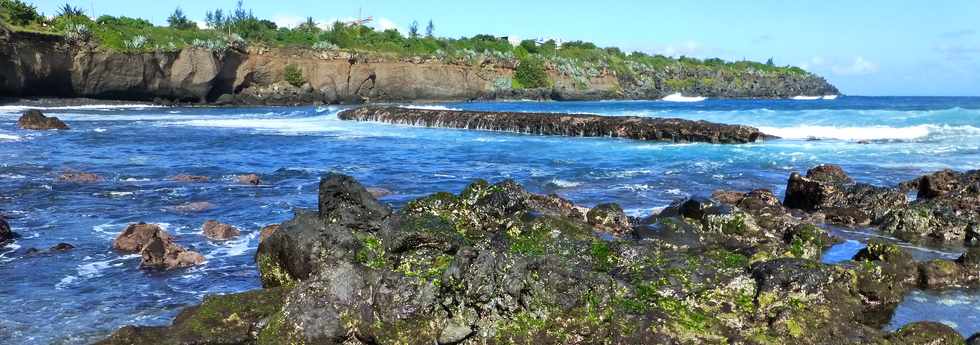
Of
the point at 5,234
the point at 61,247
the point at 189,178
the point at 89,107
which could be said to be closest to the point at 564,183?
the point at 189,178

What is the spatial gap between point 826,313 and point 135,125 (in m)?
34.2

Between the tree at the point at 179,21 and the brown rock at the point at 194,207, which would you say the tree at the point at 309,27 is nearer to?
the tree at the point at 179,21

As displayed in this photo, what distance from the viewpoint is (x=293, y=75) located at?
63688 mm

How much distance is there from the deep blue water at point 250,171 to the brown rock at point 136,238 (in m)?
0.18

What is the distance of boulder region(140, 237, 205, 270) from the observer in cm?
810

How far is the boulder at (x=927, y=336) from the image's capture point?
5.06m

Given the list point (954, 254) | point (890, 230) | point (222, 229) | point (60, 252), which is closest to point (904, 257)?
point (954, 254)

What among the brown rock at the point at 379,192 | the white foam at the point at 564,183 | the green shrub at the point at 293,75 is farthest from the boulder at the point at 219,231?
the green shrub at the point at 293,75

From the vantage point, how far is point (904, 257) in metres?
Result: 7.59

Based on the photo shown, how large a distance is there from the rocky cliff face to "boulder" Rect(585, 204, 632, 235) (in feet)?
153

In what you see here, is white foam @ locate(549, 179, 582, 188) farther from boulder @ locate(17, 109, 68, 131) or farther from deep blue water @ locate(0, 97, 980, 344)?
boulder @ locate(17, 109, 68, 131)

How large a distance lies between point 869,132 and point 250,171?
2569cm

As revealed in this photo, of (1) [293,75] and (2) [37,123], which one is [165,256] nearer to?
(2) [37,123]

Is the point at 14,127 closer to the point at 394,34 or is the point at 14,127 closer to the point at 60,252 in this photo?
the point at 60,252
